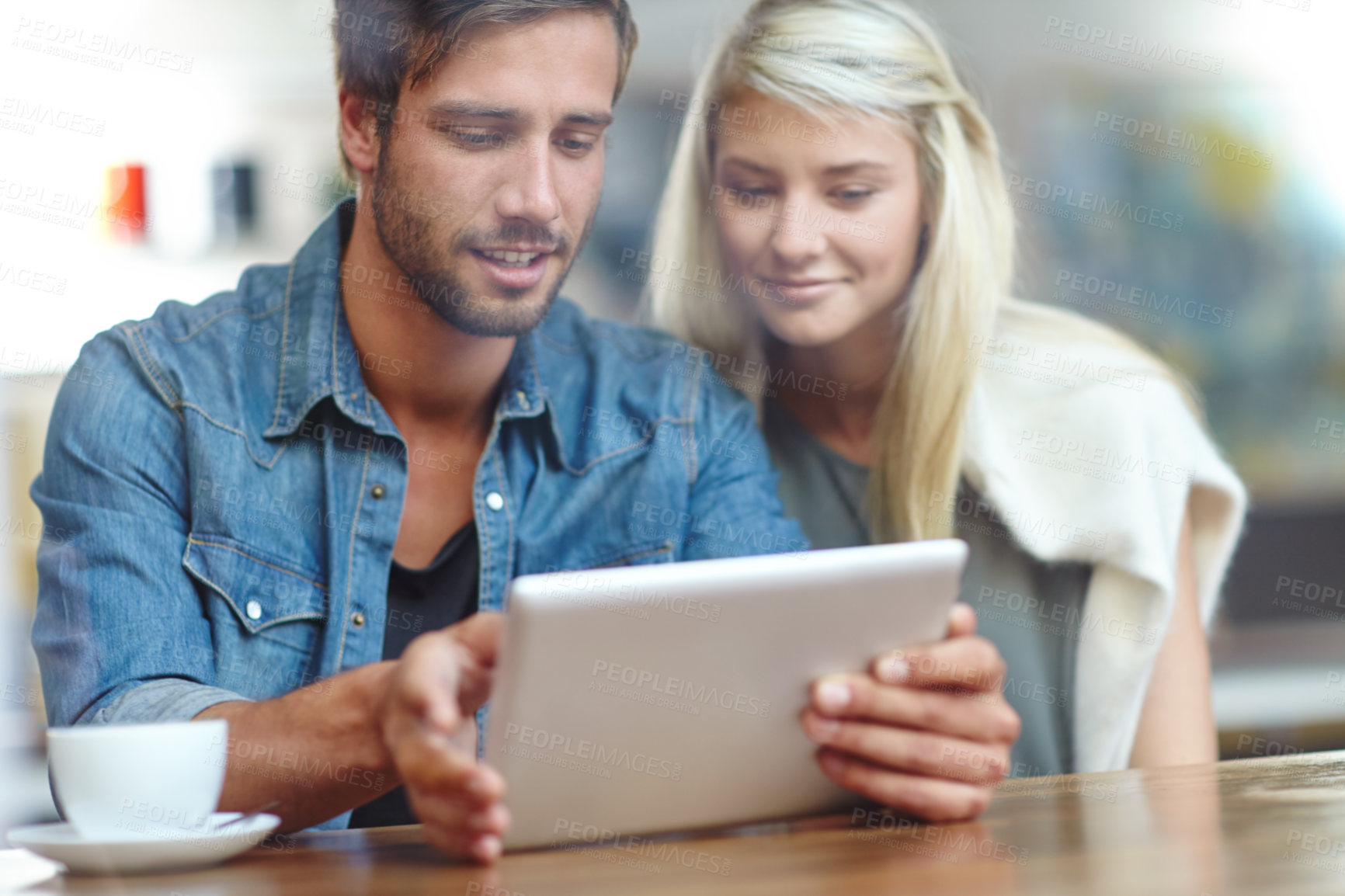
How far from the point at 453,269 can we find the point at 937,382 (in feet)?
2.05

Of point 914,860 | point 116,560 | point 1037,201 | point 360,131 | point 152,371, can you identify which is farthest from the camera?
point 1037,201

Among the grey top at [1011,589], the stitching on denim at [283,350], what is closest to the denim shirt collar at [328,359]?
the stitching on denim at [283,350]

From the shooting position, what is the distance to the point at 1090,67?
1.87 metres

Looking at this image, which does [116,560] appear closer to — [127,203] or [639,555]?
[639,555]

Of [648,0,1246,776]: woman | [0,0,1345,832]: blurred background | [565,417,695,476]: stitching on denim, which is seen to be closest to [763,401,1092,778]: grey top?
[648,0,1246,776]: woman

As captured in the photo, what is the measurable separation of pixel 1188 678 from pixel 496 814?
119 cm

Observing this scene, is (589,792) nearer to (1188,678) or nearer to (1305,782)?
(1305,782)

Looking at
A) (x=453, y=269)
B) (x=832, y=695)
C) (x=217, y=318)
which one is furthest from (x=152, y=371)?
(x=832, y=695)

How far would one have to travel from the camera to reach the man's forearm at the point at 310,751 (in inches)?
31.6

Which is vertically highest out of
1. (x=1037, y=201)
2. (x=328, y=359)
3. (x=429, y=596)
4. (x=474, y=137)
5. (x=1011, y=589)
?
(x=474, y=137)

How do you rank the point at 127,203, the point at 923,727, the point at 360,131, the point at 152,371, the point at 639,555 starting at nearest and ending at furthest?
the point at 923,727, the point at 152,371, the point at 639,555, the point at 360,131, the point at 127,203

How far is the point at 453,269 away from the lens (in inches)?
52.0

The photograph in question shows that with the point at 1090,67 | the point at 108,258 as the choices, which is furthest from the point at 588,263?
the point at 1090,67

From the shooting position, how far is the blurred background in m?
1.54
